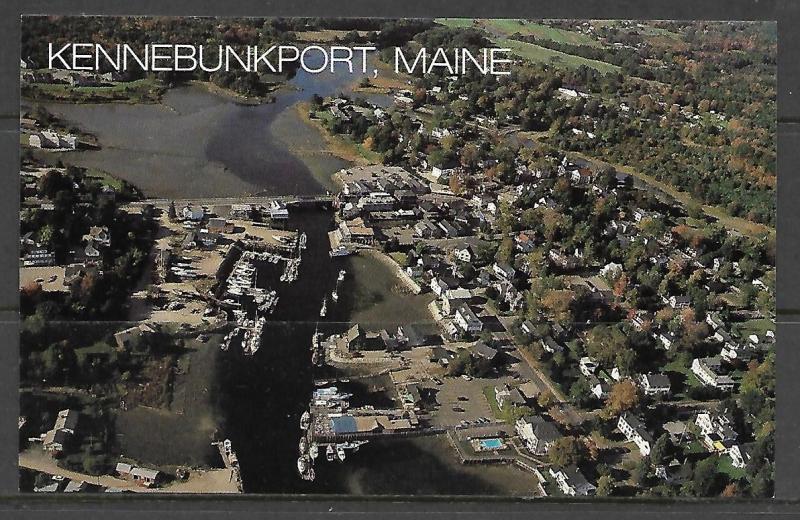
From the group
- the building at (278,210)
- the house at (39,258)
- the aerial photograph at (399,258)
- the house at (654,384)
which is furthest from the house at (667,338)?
the house at (39,258)

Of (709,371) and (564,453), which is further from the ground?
(709,371)

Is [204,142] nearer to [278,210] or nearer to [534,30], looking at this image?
[278,210]

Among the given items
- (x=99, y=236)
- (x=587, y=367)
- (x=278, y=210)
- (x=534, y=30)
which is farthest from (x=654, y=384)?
(x=99, y=236)

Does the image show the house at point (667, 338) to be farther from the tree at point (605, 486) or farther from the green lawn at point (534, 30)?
the green lawn at point (534, 30)

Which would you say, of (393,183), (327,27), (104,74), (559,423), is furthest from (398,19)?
(559,423)

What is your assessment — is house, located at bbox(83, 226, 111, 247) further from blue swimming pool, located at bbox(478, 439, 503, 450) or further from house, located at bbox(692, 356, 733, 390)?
house, located at bbox(692, 356, 733, 390)
